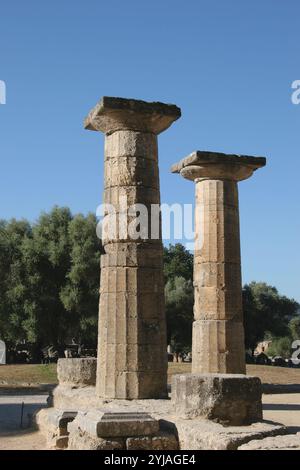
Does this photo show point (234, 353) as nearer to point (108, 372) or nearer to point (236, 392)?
point (108, 372)

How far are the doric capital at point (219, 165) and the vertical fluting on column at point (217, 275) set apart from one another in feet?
0.70

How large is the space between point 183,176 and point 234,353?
15.6 ft

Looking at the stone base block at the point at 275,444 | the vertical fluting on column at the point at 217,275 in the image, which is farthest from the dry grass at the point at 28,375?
the stone base block at the point at 275,444

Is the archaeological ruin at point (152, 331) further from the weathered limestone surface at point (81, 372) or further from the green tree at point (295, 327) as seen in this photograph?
the green tree at point (295, 327)

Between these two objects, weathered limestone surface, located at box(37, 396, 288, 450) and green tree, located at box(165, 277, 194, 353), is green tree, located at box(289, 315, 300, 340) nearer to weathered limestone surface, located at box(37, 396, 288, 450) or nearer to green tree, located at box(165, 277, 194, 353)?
green tree, located at box(165, 277, 194, 353)

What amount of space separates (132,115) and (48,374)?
17388mm

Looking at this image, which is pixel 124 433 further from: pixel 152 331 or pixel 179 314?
pixel 179 314

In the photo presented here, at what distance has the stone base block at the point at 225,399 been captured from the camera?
9062 mm

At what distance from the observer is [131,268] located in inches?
477

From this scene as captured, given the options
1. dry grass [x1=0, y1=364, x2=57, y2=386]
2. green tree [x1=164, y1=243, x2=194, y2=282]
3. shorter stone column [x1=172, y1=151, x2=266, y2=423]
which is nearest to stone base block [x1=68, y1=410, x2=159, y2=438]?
shorter stone column [x1=172, y1=151, x2=266, y2=423]

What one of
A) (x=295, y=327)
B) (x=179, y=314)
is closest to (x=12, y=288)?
(x=179, y=314)

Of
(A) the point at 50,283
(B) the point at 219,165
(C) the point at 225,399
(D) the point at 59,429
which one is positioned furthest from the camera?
(A) the point at 50,283

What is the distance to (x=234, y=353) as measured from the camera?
52.9 ft
